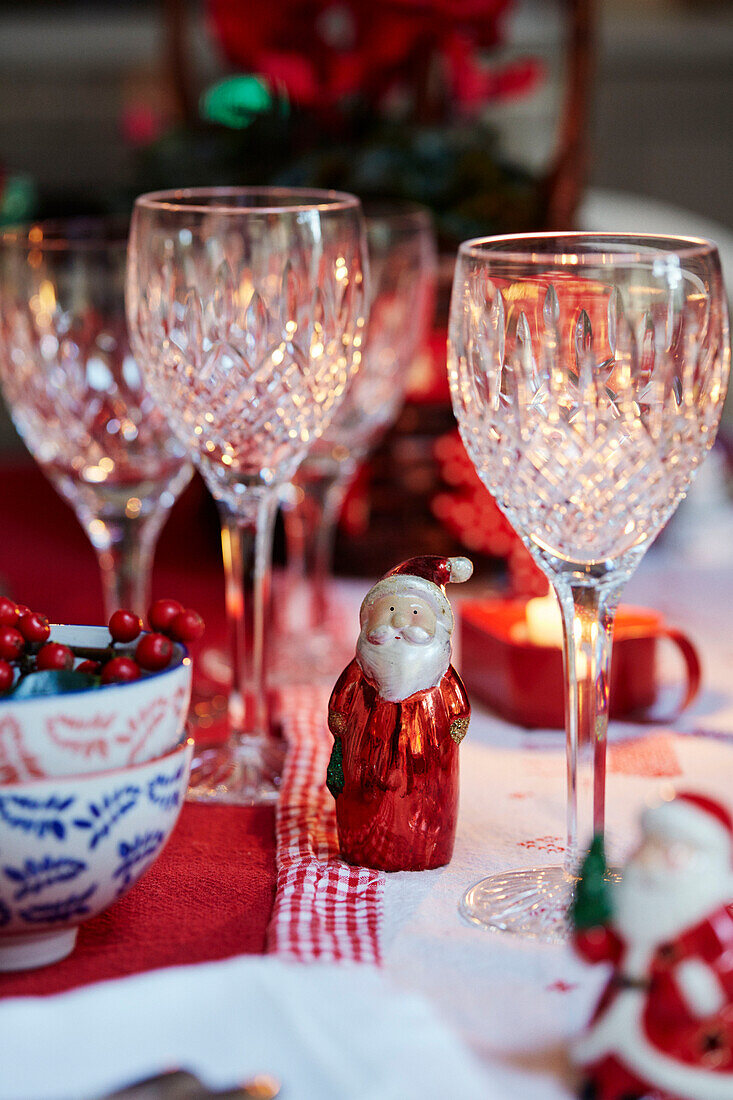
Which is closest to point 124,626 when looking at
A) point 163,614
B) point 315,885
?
point 163,614

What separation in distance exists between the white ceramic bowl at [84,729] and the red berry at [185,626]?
0.12 ft

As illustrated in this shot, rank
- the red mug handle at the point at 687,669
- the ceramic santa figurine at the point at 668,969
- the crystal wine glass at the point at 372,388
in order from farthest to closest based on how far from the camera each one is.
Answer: the crystal wine glass at the point at 372,388
the red mug handle at the point at 687,669
the ceramic santa figurine at the point at 668,969

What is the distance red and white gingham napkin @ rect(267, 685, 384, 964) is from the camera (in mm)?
448

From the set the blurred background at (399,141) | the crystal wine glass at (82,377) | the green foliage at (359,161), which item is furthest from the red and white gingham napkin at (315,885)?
the green foliage at (359,161)

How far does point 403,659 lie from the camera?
A: 19.6 inches

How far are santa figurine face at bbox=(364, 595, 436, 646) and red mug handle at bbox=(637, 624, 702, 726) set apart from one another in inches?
9.5

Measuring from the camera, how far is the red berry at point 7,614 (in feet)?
1.58

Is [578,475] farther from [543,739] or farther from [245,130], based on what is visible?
[245,130]

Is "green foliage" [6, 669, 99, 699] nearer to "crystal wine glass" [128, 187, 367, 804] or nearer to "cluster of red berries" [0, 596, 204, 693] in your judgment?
"cluster of red berries" [0, 596, 204, 693]

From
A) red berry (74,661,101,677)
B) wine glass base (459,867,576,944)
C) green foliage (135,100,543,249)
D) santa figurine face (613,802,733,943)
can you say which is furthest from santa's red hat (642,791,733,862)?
green foliage (135,100,543,249)

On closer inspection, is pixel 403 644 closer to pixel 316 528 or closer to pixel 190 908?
pixel 190 908

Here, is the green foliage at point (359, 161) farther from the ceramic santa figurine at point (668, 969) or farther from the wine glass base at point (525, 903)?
the ceramic santa figurine at point (668, 969)

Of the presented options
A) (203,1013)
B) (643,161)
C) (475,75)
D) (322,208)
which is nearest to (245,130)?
(475,75)

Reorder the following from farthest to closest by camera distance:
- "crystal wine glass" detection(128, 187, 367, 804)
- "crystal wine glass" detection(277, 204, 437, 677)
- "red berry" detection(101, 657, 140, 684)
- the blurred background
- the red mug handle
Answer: the blurred background < "crystal wine glass" detection(277, 204, 437, 677) < the red mug handle < "crystal wine glass" detection(128, 187, 367, 804) < "red berry" detection(101, 657, 140, 684)
